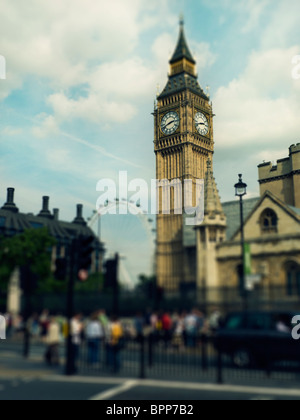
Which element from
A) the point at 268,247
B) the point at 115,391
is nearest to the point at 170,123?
the point at 268,247

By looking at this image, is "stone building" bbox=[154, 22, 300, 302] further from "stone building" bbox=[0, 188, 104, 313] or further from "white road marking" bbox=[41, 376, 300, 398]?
"stone building" bbox=[0, 188, 104, 313]

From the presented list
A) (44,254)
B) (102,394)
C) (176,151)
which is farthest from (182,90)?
(102,394)

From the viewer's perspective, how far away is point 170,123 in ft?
276

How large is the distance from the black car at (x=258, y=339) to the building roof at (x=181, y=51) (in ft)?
270

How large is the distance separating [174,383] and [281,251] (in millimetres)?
19548

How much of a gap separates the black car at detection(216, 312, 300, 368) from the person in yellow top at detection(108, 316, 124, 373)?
363cm

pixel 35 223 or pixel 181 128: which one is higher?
pixel 181 128

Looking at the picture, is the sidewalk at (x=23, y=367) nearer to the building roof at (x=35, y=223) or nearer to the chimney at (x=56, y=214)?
the building roof at (x=35, y=223)

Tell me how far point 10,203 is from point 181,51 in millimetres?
48322

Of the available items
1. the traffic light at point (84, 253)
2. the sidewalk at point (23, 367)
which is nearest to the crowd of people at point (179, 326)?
the traffic light at point (84, 253)

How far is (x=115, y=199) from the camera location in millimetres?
53781

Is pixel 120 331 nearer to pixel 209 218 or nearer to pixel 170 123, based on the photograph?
pixel 209 218

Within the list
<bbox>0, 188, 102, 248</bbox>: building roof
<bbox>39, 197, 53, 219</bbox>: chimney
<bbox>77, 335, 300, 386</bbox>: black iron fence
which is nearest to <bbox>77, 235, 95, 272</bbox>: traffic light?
<bbox>77, 335, 300, 386</bbox>: black iron fence
